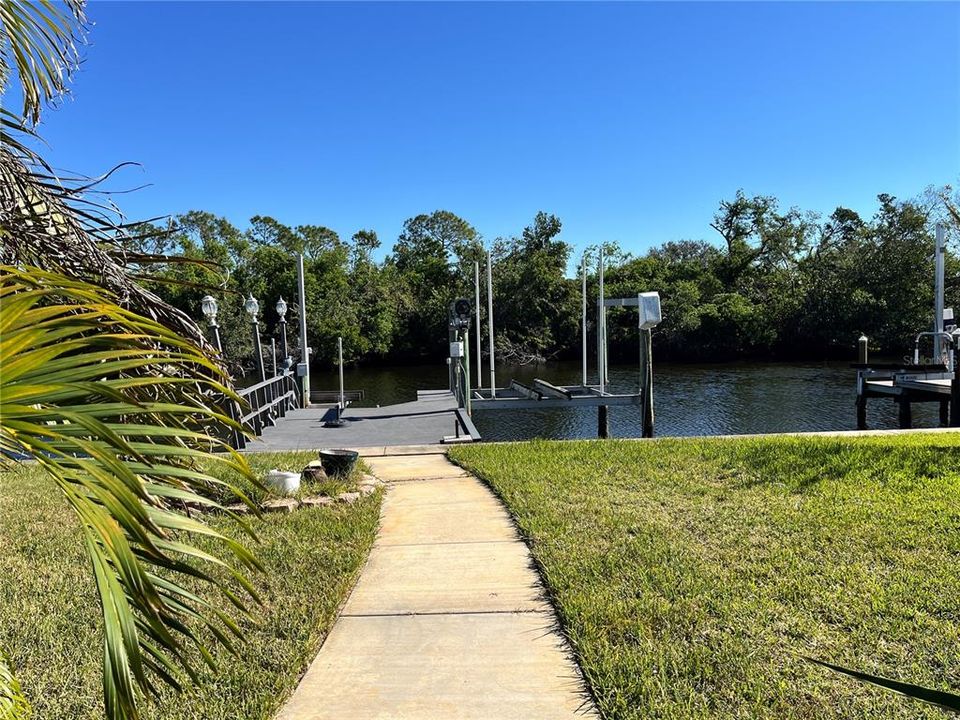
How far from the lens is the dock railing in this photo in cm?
1036

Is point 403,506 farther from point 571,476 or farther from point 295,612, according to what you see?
point 295,612

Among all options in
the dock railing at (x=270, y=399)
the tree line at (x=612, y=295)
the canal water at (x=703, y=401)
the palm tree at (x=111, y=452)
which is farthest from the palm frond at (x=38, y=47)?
the tree line at (x=612, y=295)

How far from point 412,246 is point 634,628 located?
46.7 meters

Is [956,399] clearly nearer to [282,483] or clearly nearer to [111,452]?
[282,483]

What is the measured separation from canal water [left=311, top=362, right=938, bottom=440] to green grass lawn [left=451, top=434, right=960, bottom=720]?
8126 millimetres

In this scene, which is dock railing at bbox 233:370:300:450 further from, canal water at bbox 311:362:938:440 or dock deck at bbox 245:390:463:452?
canal water at bbox 311:362:938:440

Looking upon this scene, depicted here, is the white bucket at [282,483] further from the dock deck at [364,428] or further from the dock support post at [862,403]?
the dock support post at [862,403]

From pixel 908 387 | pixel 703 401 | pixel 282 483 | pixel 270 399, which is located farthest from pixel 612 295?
pixel 282 483

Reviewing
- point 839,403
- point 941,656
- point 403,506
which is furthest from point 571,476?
point 839,403

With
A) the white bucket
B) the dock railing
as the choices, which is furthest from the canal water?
the white bucket

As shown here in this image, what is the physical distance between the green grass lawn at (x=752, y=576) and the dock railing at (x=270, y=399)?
17.9 ft

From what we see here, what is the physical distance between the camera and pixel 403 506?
537 centimetres

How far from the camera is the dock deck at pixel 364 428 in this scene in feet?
31.6

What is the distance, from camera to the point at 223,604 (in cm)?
325
